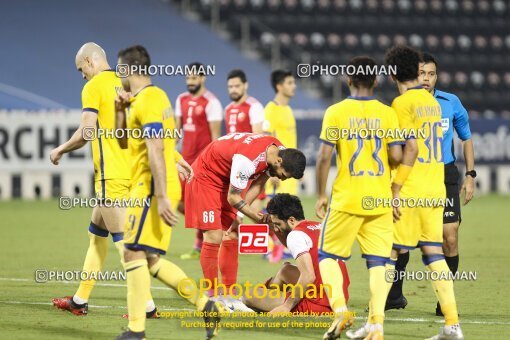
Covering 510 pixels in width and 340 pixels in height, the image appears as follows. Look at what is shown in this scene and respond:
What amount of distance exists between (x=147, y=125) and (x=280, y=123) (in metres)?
7.27

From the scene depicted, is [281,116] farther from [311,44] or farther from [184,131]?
[311,44]

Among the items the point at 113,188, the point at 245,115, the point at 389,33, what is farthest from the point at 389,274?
the point at 389,33

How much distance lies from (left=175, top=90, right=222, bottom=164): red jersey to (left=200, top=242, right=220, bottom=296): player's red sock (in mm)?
4877

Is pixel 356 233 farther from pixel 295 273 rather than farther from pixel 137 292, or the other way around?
pixel 137 292

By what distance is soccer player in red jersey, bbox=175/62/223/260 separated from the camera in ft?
45.0

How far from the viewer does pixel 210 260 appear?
29.7 feet

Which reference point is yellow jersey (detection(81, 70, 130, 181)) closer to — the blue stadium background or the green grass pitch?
the green grass pitch

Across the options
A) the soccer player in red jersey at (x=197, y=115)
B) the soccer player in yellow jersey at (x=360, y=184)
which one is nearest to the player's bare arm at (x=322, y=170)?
the soccer player in yellow jersey at (x=360, y=184)

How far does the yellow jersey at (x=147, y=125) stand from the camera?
22.9 feet

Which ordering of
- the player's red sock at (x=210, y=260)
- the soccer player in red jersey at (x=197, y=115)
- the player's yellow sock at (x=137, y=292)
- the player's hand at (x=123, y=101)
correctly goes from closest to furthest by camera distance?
the player's yellow sock at (x=137, y=292) < the player's hand at (x=123, y=101) < the player's red sock at (x=210, y=260) < the soccer player in red jersey at (x=197, y=115)

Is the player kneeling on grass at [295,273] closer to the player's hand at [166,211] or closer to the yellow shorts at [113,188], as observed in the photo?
the yellow shorts at [113,188]

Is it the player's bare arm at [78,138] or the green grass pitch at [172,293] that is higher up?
the player's bare arm at [78,138]

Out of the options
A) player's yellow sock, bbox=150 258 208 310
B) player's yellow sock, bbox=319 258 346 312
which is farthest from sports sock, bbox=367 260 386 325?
player's yellow sock, bbox=150 258 208 310

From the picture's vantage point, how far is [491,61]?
30109 millimetres
